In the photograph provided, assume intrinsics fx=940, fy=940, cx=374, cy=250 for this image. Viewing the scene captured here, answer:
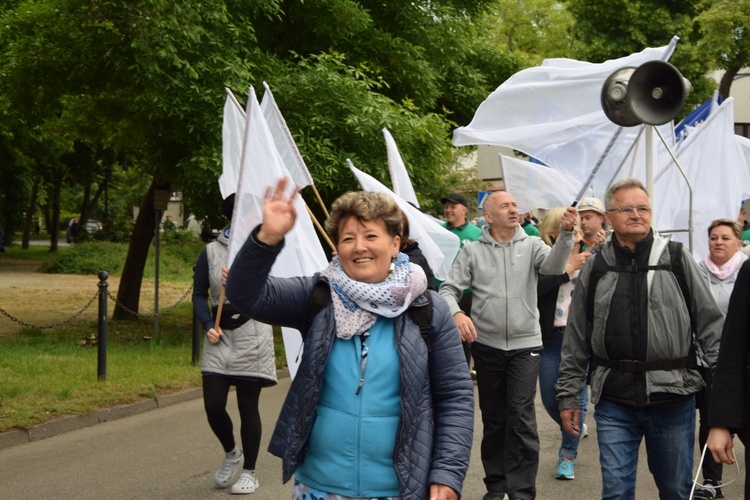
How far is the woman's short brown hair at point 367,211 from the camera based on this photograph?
317 centimetres

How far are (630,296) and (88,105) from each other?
11.9 metres

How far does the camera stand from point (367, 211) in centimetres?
316

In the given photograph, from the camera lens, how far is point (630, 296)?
425cm

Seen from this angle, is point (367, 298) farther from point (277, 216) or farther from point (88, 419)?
point (88, 419)

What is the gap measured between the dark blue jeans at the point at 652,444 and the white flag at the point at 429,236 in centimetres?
214

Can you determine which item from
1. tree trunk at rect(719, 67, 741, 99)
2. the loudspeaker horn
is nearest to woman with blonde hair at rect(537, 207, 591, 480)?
the loudspeaker horn

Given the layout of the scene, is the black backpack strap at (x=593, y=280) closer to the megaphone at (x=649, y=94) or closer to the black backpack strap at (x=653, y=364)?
the black backpack strap at (x=653, y=364)

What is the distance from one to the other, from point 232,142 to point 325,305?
383cm

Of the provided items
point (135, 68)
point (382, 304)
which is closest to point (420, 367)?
point (382, 304)

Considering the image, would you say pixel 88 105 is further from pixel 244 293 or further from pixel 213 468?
pixel 244 293

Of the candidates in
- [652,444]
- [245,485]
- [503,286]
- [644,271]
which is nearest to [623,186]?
[644,271]

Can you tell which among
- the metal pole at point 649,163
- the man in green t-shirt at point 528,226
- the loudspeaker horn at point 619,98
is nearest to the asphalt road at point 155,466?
the metal pole at point 649,163

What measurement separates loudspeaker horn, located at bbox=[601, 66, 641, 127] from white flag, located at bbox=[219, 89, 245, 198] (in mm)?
2492

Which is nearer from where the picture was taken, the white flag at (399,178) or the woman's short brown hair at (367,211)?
the woman's short brown hair at (367,211)
